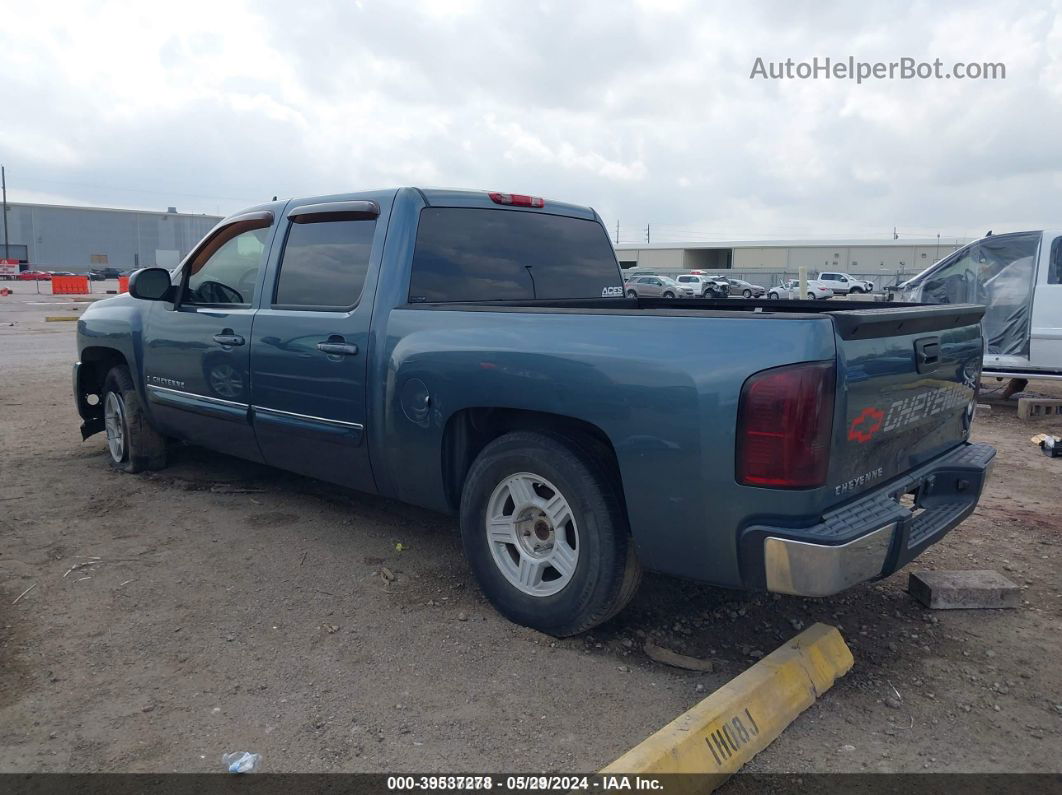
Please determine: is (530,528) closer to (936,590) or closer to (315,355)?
(315,355)

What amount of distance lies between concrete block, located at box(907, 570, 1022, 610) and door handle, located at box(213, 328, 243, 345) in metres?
3.79

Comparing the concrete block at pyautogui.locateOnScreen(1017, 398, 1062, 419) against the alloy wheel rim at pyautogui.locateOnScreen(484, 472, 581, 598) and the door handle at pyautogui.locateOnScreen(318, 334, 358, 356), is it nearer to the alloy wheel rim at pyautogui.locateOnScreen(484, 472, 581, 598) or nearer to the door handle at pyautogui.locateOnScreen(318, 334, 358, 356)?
the alloy wheel rim at pyautogui.locateOnScreen(484, 472, 581, 598)

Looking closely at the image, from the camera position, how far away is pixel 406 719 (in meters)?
2.88

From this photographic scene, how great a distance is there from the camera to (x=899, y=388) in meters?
3.07

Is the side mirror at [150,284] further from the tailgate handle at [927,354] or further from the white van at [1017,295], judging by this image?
the white van at [1017,295]

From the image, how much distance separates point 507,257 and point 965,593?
2795mm

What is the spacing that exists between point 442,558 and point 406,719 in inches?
60.6

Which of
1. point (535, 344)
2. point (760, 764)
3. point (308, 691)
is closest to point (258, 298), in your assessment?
point (535, 344)

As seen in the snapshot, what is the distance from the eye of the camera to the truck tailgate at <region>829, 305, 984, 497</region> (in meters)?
2.78

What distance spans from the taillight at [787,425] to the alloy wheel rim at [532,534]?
841 mm

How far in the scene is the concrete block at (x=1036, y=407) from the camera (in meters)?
8.91

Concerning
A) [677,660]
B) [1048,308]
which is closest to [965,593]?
[677,660]

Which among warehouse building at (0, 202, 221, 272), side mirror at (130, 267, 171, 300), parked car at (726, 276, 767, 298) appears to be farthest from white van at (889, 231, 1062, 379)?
warehouse building at (0, 202, 221, 272)

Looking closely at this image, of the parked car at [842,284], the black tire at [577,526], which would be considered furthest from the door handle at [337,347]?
the parked car at [842,284]
